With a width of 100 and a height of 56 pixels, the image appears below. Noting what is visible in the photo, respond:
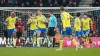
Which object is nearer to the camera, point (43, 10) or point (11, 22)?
point (11, 22)

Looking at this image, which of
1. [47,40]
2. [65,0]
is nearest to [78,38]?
[47,40]

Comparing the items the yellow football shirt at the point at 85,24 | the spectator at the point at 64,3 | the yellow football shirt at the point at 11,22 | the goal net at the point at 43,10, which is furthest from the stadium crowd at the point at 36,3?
the yellow football shirt at the point at 85,24

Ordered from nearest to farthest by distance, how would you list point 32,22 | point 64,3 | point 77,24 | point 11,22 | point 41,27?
point 77,24
point 11,22
point 41,27
point 32,22
point 64,3

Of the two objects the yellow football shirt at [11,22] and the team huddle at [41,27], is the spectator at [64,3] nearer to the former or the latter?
the team huddle at [41,27]

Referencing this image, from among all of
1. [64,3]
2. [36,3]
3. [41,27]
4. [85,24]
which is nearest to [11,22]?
[41,27]

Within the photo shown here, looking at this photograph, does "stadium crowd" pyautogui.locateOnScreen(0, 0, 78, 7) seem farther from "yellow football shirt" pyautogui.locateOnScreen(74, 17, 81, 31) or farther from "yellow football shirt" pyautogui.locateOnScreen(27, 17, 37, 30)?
"yellow football shirt" pyautogui.locateOnScreen(74, 17, 81, 31)

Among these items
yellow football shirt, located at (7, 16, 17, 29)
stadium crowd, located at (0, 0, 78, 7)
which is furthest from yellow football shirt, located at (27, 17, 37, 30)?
stadium crowd, located at (0, 0, 78, 7)

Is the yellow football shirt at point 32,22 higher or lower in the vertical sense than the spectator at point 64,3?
lower

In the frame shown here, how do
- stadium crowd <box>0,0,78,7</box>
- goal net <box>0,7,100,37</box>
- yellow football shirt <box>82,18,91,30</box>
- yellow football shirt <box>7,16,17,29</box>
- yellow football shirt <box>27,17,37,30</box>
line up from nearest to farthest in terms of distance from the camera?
yellow football shirt <box>82,18,91,30</box>
yellow football shirt <box>7,16,17,29</box>
yellow football shirt <box>27,17,37,30</box>
goal net <box>0,7,100,37</box>
stadium crowd <box>0,0,78,7</box>

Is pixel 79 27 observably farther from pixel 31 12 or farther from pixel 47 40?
pixel 31 12

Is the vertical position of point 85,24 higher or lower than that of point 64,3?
lower

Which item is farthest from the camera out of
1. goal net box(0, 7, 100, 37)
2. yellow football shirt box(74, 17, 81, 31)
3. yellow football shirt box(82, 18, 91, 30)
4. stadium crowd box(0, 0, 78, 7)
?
stadium crowd box(0, 0, 78, 7)

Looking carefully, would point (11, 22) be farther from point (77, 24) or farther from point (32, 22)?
point (77, 24)

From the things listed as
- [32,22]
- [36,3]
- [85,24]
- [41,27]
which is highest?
[36,3]
